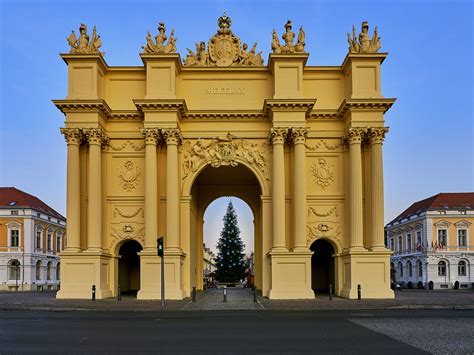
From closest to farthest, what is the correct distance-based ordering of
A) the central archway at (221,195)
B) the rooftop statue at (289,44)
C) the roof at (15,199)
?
the rooftop statue at (289,44), the central archway at (221,195), the roof at (15,199)

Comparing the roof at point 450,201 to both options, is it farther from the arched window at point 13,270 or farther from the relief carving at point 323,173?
the arched window at point 13,270

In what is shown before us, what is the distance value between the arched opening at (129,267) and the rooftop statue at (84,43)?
11522mm

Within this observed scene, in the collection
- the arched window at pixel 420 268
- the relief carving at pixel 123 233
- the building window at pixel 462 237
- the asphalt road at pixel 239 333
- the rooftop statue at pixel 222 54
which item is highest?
the rooftop statue at pixel 222 54

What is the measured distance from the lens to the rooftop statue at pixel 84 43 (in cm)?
3244

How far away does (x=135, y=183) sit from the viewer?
109 feet

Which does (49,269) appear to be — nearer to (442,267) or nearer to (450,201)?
(442,267)

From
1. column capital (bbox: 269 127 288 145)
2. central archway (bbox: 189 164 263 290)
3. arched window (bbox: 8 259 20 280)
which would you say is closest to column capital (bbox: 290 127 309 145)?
column capital (bbox: 269 127 288 145)

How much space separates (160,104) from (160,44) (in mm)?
3398

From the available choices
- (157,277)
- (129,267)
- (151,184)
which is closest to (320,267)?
(129,267)

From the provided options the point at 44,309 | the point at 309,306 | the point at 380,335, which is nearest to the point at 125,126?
the point at 44,309

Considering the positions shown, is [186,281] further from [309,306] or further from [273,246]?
[309,306]

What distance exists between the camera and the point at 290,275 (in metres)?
30.6

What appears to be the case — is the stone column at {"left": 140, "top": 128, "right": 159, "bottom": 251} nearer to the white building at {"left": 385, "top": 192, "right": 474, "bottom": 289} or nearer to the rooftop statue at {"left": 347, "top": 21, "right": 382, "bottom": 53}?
the rooftop statue at {"left": 347, "top": 21, "right": 382, "bottom": 53}

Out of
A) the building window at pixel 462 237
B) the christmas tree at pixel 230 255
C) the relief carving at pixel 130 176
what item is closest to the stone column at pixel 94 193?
the relief carving at pixel 130 176
